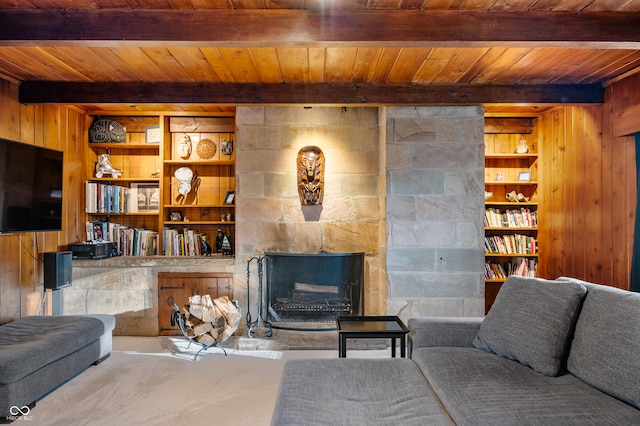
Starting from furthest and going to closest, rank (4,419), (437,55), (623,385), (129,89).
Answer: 1. (129,89)
2. (437,55)
3. (4,419)
4. (623,385)

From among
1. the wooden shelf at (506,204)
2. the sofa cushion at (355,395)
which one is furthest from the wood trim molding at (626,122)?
the sofa cushion at (355,395)

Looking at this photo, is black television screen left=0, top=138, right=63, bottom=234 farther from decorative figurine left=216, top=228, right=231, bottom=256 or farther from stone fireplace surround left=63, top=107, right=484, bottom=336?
decorative figurine left=216, top=228, right=231, bottom=256

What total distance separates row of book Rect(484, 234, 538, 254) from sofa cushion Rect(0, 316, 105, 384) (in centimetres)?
375

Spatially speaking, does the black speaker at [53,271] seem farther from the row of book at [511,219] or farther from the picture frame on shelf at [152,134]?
the row of book at [511,219]

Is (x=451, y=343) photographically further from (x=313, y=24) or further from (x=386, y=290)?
(x=313, y=24)

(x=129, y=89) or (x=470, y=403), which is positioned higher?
(x=129, y=89)

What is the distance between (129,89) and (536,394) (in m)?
3.54

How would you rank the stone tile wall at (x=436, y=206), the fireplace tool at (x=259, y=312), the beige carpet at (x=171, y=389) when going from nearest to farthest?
the beige carpet at (x=171, y=389) → the stone tile wall at (x=436, y=206) → the fireplace tool at (x=259, y=312)

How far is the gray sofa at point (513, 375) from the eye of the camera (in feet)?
4.63

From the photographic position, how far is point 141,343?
3652mm

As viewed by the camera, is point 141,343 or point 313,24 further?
point 141,343

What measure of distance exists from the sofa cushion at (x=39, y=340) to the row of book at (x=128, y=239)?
49.1 inches

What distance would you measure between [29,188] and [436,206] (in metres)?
3.40

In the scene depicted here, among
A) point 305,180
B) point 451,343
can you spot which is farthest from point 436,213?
point 451,343
